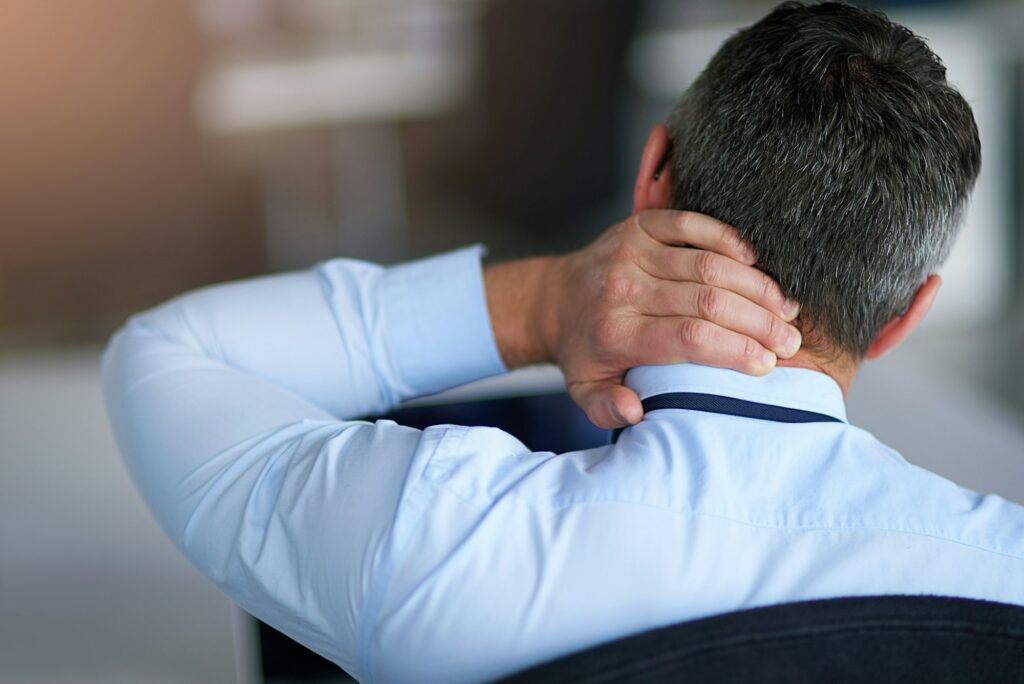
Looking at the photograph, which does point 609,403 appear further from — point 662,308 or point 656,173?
point 656,173

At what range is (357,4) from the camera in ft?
12.1

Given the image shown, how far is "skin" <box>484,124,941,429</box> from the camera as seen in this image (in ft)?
2.81


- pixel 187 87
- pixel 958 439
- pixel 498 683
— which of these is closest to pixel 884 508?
pixel 498 683

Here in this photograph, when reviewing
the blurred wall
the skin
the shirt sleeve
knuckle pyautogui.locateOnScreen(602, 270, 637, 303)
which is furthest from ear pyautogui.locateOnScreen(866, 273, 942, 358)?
the blurred wall

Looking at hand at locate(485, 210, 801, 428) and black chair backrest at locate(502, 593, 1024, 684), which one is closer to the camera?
black chair backrest at locate(502, 593, 1024, 684)

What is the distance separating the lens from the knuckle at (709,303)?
2.81 feet

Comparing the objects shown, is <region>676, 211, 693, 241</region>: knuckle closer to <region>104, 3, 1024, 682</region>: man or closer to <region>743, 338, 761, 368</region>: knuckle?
<region>104, 3, 1024, 682</region>: man

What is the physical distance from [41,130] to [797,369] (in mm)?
3222

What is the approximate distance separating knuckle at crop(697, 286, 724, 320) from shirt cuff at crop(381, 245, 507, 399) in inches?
14.1

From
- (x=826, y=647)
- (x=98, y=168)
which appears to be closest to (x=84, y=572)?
(x=826, y=647)

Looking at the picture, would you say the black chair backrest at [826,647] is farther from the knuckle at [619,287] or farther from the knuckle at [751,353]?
the knuckle at [619,287]

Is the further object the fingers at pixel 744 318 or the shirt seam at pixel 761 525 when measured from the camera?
the fingers at pixel 744 318

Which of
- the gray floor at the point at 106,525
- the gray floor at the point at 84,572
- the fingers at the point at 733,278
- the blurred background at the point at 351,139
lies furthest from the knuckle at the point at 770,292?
the blurred background at the point at 351,139

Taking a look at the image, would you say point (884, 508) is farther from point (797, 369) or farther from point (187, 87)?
point (187, 87)
